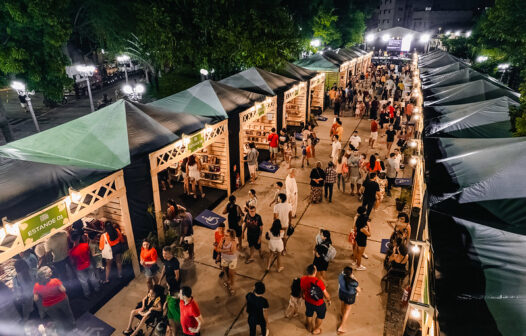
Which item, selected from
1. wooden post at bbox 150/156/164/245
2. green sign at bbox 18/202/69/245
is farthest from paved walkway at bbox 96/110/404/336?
green sign at bbox 18/202/69/245

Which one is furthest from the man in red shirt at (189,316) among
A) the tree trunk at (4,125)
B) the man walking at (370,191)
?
the tree trunk at (4,125)

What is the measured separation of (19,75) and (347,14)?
3664cm

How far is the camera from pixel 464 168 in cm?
651

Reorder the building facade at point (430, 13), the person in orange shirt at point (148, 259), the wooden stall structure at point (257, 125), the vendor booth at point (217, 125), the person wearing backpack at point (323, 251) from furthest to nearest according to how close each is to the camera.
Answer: the building facade at point (430, 13), the wooden stall structure at point (257, 125), the vendor booth at point (217, 125), the person in orange shirt at point (148, 259), the person wearing backpack at point (323, 251)

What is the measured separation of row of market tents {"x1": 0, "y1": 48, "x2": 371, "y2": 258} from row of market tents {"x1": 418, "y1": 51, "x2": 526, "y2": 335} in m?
6.12

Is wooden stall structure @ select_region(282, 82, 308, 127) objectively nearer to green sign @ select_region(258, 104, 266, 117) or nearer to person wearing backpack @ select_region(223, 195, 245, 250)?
green sign @ select_region(258, 104, 266, 117)

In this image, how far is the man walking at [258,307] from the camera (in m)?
5.45

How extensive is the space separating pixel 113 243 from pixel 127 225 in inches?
19.8

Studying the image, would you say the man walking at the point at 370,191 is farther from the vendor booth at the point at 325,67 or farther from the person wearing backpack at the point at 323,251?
the vendor booth at the point at 325,67

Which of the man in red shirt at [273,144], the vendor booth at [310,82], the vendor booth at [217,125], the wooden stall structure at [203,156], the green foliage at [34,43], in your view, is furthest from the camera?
the vendor booth at [310,82]

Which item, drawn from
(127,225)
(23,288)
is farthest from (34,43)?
(23,288)

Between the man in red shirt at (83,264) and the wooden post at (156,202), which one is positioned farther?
the wooden post at (156,202)

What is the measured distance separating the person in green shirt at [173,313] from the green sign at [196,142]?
14.9ft

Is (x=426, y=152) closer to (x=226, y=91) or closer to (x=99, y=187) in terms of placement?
(x=226, y=91)
